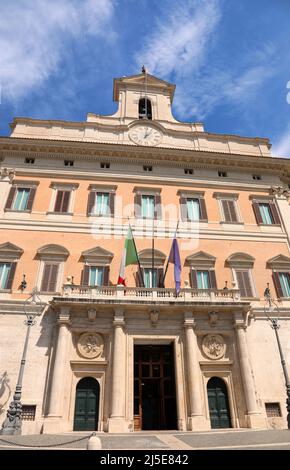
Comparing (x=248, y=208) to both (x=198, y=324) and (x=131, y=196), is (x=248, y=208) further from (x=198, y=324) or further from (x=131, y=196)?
(x=198, y=324)

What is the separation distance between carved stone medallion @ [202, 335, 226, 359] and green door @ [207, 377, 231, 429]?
3.54 feet

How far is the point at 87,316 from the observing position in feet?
52.2

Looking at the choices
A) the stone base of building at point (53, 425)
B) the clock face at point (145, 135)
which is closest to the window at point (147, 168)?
the clock face at point (145, 135)

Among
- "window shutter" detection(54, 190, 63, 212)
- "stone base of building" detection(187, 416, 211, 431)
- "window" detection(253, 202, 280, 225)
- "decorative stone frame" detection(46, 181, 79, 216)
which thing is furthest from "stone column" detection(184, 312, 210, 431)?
"window shutter" detection(54, 190, 63, 212)

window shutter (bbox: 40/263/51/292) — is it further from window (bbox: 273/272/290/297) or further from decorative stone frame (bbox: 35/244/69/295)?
window (bbox: 273/272/290/297)


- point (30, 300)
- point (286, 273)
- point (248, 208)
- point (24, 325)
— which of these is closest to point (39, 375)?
point (24, 325)

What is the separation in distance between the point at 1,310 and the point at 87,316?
4242 mm

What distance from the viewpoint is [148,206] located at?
21.2 meters

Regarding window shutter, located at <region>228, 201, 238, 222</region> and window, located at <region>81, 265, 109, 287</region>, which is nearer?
window, located at <region>81, 265, 109, 287</region>

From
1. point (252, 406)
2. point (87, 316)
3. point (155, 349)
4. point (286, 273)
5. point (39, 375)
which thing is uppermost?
point (286, 273)

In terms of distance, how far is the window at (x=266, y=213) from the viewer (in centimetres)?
2150

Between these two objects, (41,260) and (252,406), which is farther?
(41,260)

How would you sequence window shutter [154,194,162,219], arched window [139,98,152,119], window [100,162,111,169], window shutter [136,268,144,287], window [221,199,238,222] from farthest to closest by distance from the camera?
arched window [139,98,152,119], window [100,162,111,169], window [221,199,238,222], window shutter [154,194,162,219], window shutter [136,268,144,287]

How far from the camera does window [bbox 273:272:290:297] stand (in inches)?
725
